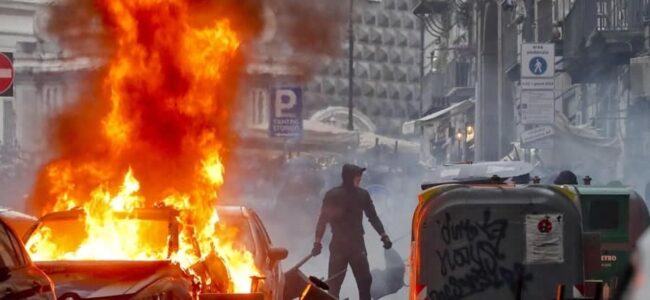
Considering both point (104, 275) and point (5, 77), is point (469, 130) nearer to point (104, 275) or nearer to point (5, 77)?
point (5, 77)

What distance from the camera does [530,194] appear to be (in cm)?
930

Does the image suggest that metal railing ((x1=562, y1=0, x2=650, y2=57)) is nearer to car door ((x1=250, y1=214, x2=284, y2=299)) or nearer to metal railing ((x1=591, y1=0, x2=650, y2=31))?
metal railing ((x1=591, y1=0, x2=650, y2=31))

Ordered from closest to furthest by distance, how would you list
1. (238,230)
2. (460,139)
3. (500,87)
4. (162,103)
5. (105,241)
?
(105,241)
(238,230)
(162,103)
(500,87)
(460,139)

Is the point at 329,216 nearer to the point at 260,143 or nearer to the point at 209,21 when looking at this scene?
the point at 209,21

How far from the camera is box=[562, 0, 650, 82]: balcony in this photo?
3250 centimetres

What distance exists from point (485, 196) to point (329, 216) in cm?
577

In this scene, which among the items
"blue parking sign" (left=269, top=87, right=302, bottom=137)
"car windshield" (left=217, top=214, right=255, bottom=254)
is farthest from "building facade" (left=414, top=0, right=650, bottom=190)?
"car windshield" (left=217, top=214, right=255, bottom=254)

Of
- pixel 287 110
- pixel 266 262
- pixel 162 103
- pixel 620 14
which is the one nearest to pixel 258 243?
pixel 266 262

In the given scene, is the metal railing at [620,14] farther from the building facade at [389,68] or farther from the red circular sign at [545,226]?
the building facade at [389,68]

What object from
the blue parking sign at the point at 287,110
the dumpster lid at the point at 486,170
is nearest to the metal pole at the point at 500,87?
the blue parking sign at the point at 287,110

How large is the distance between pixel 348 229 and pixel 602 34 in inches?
747

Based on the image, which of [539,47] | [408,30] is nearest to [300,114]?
[539,47]

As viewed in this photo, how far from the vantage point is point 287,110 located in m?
28.0

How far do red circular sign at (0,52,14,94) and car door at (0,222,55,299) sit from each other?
31.3 feet
